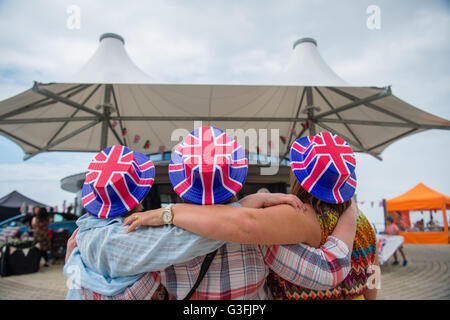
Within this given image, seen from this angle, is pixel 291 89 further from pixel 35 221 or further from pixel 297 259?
pixel 35 221

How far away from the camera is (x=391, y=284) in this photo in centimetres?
419

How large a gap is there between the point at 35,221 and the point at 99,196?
20.3 feet

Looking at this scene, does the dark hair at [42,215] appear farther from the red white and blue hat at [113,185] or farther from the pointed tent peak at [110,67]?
the red white and blue hat at [113,185]

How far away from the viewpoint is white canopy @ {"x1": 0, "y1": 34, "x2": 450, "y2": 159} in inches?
168

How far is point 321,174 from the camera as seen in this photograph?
93 cm

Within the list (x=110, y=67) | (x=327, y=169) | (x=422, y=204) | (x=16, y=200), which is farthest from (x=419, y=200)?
(x=16, y=200)

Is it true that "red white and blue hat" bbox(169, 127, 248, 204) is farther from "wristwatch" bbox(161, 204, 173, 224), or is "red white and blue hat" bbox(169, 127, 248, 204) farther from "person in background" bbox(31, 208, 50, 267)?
"person in background" bbox(31, 208, 50, 267)

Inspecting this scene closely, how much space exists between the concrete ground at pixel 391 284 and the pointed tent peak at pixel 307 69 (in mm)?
3064

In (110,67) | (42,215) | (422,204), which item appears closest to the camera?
(110,67)

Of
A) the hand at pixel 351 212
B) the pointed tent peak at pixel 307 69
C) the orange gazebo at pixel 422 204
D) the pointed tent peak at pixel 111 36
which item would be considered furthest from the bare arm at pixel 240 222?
the orange gazebo at pixel 422 204

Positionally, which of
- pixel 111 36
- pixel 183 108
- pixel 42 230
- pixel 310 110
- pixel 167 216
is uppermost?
pixel 111 36

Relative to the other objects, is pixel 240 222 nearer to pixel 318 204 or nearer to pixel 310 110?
pixel 318 204

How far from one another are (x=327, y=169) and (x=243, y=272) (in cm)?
45

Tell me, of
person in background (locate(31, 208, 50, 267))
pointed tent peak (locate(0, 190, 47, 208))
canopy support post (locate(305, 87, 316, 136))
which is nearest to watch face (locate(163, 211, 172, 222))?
canopy support post (locate(305, 87, 316, 136))
